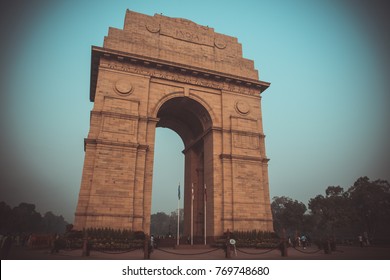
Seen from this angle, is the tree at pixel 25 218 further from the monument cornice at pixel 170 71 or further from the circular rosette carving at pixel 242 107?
the circular rosette carving at pixel 242 107

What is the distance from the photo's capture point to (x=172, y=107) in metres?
28.7

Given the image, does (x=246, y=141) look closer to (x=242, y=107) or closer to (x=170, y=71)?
(x=242, y=107)

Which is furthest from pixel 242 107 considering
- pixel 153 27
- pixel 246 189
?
pixel 153 27

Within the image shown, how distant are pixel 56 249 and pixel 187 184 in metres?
16.4

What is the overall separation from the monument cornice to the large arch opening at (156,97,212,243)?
225 cm

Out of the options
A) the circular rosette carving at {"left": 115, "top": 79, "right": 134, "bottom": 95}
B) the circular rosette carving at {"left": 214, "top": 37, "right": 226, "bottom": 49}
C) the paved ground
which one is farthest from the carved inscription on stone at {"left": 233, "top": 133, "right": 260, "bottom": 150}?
the paved ground

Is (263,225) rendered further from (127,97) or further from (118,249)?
(127,97)

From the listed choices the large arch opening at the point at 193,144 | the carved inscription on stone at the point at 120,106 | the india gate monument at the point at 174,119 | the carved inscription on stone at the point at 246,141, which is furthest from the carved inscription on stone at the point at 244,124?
the carved inscription on stone at the point at 120,106

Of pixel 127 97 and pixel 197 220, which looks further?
pixel 197 220

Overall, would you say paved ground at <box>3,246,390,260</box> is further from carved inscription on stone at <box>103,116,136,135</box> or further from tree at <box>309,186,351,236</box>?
tree at <box>309,186,351,236</box>

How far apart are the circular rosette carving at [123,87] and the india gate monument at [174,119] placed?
0.08 metres

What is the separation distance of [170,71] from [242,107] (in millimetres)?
7558
